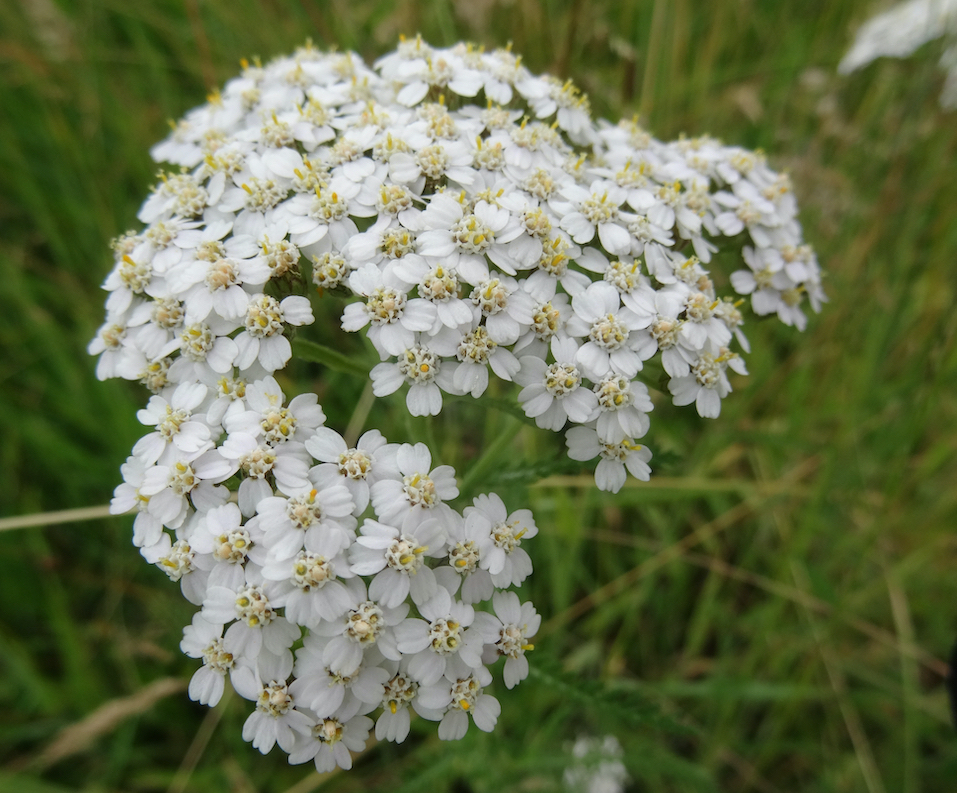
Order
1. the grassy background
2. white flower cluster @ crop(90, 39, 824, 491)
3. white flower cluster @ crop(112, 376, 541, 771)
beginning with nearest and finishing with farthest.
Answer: white flower cluster @ crop(112, 376, 541, 771)
white flower cluster @ crop(90, 39, 824, 491)
the grassy background

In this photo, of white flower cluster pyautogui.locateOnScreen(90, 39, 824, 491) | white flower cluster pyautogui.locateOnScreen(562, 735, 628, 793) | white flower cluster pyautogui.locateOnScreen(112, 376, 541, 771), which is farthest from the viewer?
white flower cluster pyautogui.locateOnScreen(562, 735, 628, 793)

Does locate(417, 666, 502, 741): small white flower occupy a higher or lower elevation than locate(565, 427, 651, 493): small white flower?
lower

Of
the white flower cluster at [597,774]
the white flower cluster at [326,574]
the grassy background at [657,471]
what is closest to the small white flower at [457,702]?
the white flower cluster at [326,574]

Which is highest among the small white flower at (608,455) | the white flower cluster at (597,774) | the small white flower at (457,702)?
the small white flower at (608,455)

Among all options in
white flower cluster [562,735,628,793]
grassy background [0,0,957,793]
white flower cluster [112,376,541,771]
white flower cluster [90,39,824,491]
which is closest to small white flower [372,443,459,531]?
white flower cluster [112,376,541,771]

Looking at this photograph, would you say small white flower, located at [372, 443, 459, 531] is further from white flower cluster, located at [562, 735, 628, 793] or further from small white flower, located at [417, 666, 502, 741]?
white flower cluster, located at [562, 735, 628, 793]

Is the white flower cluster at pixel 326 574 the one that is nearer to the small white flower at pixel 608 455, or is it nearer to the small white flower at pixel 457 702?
the small white flower at pixel 457 702

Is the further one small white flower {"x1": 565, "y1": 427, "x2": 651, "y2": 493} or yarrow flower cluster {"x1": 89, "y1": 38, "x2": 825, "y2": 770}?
small white flower {"x1": 565, "y1": 427, "x2": 651, "y2": 493}
